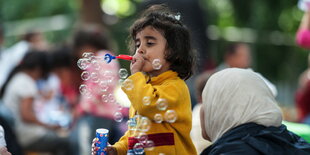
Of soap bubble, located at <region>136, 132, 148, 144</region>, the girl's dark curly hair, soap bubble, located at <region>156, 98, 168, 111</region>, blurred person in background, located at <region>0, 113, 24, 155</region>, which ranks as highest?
the girl's dark curly hair

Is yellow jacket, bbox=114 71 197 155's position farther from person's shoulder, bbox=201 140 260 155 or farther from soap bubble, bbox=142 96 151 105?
person's shoulder, bbox=201 140 260 155

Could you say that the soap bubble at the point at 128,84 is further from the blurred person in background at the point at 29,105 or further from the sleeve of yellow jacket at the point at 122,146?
the blurred person in background at the point at 29,105

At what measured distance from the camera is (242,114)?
2.76 m

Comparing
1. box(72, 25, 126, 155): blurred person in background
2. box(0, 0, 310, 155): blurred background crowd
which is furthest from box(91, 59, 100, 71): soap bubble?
box(72, 25, 126, 155): blurred person in background

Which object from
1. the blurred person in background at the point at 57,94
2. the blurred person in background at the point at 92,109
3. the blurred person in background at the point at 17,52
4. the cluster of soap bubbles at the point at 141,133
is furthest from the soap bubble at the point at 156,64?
the blurred person in background at the point at 17,52

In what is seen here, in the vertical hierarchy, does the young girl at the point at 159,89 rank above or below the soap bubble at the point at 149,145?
above

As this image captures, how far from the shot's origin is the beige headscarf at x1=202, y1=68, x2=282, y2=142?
109 inches

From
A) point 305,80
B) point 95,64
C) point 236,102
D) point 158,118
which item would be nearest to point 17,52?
point 305,80

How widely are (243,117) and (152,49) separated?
1.77 ft

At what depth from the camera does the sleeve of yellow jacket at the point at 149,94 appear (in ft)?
9.04

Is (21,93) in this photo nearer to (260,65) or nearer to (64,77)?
(64,77)

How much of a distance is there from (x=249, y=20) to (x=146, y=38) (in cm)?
724

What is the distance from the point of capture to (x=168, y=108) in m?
2.75

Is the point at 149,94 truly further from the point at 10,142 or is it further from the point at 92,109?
the point at 92,109
